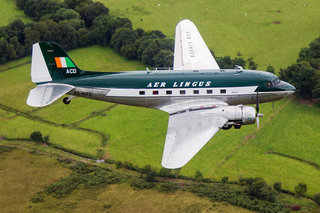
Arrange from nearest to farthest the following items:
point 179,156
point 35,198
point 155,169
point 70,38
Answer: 1. point 179,156
2. point 35,198
3. point 155,169
4. point 70,38

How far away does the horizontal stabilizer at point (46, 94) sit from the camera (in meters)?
62.1

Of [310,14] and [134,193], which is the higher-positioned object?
[310,14]

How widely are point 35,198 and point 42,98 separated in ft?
50.8

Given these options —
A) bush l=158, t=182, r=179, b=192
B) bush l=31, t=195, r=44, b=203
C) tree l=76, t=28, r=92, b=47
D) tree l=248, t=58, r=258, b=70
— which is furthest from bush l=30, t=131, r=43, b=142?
tree l=248, t=58, r=258, b=70

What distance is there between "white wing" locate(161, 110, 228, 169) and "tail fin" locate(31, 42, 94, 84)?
14.7m

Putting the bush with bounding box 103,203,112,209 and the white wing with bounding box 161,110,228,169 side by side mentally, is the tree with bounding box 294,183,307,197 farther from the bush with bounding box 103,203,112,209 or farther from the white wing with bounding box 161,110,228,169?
the bush with bounding box 103,203,112,209

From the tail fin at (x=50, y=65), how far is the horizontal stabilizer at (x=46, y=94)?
1331 millimetres

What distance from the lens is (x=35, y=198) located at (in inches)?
2763

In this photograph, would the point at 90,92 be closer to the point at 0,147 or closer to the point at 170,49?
the point at 0,147

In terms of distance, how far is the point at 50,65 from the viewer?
218ft

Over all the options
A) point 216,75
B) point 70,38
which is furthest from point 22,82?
point 216,75

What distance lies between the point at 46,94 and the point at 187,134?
1845cm

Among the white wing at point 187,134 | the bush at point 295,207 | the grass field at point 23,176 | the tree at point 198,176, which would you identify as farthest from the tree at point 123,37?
the bush at point 295,207

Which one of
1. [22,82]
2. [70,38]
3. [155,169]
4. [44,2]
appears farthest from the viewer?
[44,2]
